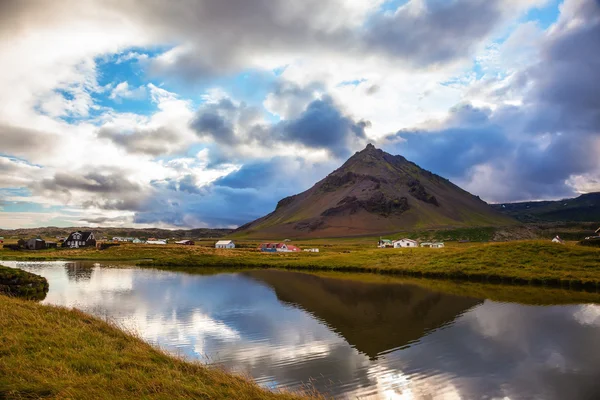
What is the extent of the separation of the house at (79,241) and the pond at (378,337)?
11780cm

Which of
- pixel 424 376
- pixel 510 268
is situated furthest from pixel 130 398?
pixel 510 268

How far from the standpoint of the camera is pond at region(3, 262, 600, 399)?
16.9 m

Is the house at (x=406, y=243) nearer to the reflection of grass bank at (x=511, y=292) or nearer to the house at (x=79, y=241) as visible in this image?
the reflection of grass bank at (x=511, y=292)

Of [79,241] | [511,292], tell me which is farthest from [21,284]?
[79,241]

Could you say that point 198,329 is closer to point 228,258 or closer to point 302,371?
point 302,371

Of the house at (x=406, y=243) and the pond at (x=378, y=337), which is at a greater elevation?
the pond at (x=378, y=337)

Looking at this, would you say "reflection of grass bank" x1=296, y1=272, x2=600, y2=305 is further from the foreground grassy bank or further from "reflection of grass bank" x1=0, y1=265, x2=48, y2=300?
"reflection of grass bank" x1=0, y1=265, x2=48, y2=300

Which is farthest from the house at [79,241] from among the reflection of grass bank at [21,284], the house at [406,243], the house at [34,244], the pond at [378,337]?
the house at [406,243]

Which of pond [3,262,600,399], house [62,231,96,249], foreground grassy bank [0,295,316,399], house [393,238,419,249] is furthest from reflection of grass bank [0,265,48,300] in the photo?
house [393,238,419,249]

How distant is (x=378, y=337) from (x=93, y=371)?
1761 cm

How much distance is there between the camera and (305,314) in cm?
3272

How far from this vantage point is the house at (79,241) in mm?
146625

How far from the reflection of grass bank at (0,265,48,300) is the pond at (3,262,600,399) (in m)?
1.53

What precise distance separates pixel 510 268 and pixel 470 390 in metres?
46.6
